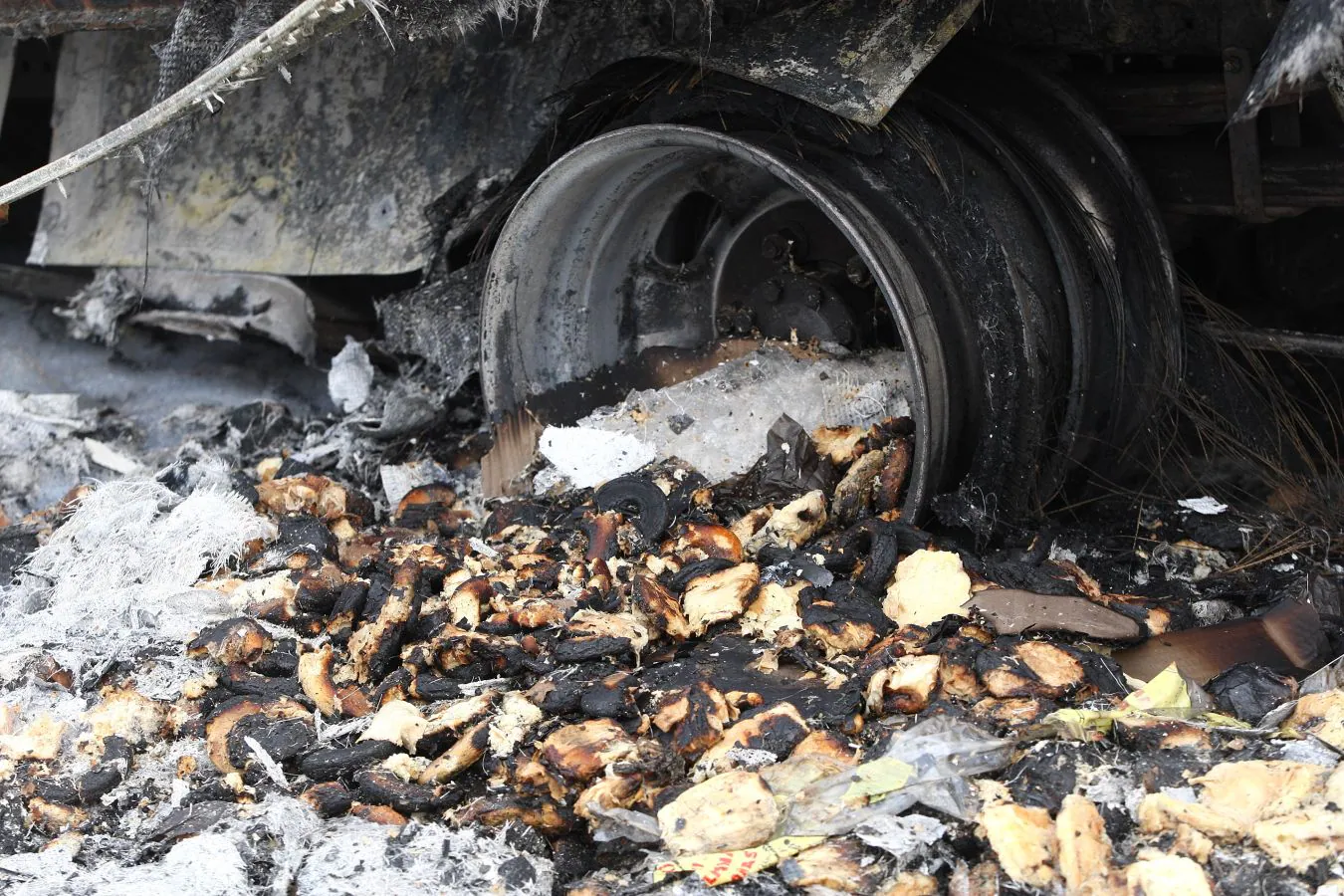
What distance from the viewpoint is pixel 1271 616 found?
232cm

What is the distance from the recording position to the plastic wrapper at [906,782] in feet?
5.93

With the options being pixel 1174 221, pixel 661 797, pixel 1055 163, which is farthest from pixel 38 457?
pixel 1174 221

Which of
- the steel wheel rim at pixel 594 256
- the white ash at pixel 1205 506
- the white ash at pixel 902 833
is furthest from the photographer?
the white ash at pixel 1205 506

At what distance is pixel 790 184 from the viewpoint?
8.35 feet

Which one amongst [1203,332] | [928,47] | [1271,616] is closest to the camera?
[1271,616]

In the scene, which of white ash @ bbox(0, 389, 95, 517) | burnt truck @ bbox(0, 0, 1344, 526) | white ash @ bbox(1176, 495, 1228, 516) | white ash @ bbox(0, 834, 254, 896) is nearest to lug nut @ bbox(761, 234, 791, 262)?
burnt truck @ bbox(0, 0, 1344, 526)

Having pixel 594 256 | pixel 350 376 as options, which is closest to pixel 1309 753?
pixel 594 256

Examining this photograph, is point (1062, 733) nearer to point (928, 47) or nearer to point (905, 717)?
point (905, 717)

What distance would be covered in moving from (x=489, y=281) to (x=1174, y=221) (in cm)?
182

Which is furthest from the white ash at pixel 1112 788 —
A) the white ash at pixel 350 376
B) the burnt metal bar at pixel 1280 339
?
the white ash at pixel 350 376

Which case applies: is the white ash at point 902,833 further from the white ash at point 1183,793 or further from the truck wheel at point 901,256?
the truck wheel at point 901,256

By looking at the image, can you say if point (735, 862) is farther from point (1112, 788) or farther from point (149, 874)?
point (149, 874)

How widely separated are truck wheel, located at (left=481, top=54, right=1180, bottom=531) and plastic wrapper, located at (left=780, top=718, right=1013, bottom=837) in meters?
0.76

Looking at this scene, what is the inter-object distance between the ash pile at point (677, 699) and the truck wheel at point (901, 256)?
287 mm
